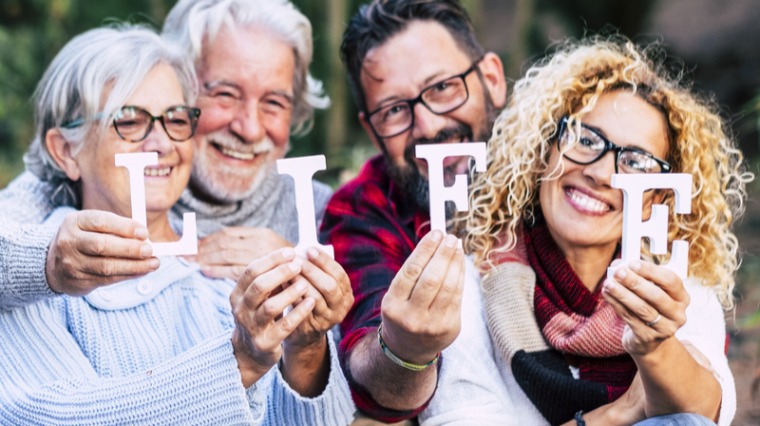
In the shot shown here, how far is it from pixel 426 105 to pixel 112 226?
157cm

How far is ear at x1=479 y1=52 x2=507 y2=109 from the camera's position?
11.2 feet

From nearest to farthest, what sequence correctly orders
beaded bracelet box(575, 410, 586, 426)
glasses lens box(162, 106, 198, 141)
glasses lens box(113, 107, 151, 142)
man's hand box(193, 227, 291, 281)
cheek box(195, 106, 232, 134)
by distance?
beaded bracelet box(575, 410, 586, 426) < glasses lens box(113, 107, 151, 142) < glasses lens box(162, 106, 198, 141) < man's hand box(193, 227, 291, 281) < cheek box(195, 106, 232, 134)

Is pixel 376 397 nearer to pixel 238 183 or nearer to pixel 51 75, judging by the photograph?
pixel 238 183

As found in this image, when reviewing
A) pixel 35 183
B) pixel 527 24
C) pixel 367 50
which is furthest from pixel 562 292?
pixel 527 24

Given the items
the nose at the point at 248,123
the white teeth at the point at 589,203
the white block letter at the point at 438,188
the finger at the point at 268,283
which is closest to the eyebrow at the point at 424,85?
the nose at the point at 248,123

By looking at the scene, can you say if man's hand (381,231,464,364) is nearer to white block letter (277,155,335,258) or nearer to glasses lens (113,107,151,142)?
white block letter (277,155,335,258)

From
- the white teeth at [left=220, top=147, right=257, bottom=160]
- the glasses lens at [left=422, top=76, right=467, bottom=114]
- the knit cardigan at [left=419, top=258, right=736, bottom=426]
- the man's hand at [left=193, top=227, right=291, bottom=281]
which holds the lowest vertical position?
the knit cardigan at [left=419, top=258, right=736, bottom=426]

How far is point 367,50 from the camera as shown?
3.33m

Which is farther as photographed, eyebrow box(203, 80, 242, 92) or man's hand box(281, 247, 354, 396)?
eyebrow box(203, 80, 242, 92)

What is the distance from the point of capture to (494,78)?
11.3ft

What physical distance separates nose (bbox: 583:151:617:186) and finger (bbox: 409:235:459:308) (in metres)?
0.72

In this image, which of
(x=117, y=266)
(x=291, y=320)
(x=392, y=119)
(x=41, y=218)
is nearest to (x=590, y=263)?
(x=392, y=119)

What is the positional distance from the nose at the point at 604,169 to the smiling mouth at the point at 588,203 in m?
0.07

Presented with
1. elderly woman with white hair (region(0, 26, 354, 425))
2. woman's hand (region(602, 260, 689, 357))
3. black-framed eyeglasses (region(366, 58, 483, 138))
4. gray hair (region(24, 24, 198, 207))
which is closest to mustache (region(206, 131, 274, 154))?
elderly woman with white hair (region(0, 26, 354, 425))
